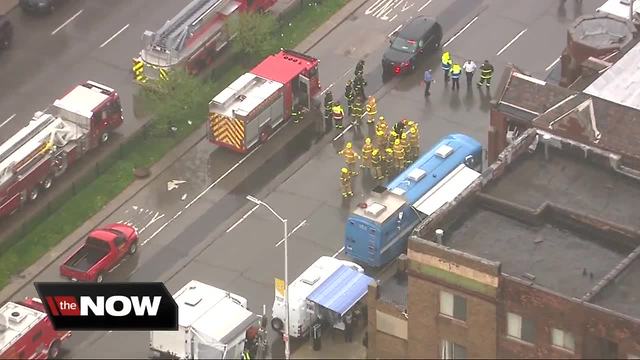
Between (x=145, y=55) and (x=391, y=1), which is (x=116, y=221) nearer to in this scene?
(x=145, y=55)

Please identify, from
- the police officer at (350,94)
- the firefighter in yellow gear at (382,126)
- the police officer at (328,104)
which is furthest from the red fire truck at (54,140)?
the firefighter in yellow gear at (382,126)

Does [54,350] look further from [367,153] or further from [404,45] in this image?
[404,45]

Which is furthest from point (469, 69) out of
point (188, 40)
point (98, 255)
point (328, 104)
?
point (98, 255)

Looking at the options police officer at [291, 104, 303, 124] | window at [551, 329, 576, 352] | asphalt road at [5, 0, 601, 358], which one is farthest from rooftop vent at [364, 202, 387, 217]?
window at [551, 329, 576, 352]

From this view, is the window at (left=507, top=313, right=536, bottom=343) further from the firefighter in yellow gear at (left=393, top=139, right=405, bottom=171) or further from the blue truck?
the firefighter in yellow gear at (left=393, top=139, right=405, bottom=171)

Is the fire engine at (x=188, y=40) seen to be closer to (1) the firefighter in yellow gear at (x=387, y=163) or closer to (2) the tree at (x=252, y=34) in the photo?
(2) the tree at (x=252, y=34)

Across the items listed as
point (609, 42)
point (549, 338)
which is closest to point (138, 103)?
point (609, 42)
